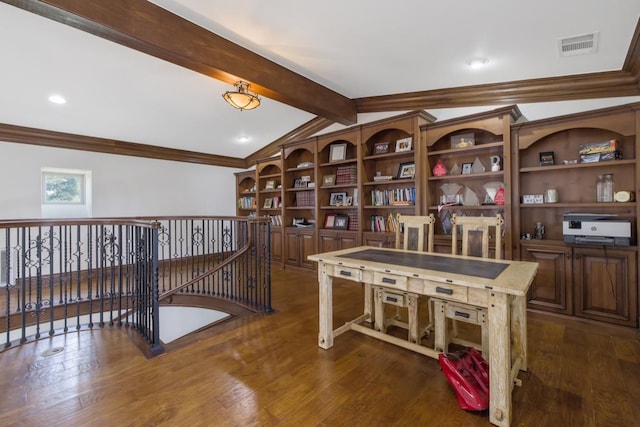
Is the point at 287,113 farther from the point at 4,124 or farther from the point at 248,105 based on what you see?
the point at 4,124

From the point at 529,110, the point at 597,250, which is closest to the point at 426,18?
the point at 529,110

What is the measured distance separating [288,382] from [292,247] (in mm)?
3481

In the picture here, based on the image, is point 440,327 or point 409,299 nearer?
point 440,327

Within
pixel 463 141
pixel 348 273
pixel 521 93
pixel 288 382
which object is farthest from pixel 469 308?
pixel 521 93

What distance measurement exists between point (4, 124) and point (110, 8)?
370 cm

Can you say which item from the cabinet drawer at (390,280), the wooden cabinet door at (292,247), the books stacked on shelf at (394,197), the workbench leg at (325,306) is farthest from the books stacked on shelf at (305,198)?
the cabinet drawer at (390,280)

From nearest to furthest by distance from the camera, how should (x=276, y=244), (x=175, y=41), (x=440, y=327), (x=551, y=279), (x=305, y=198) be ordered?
1. (x=440, y=327)
2. (x=175, y=41)
3. (x=551, y=279)
4. (x=305, y=198)
5. (x=276, y=244)

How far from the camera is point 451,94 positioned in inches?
140

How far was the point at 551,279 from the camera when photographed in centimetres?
288

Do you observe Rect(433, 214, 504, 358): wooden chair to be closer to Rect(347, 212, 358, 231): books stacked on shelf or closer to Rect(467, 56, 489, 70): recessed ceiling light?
Rect(467, 56, 489, 70): recessed ceiling light

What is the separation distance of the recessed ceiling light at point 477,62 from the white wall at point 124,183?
544 cm

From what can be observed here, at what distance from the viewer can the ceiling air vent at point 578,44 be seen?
2.29 meters

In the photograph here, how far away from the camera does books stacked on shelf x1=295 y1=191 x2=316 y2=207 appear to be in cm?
534

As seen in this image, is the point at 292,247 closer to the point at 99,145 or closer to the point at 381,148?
the point at 381,148
